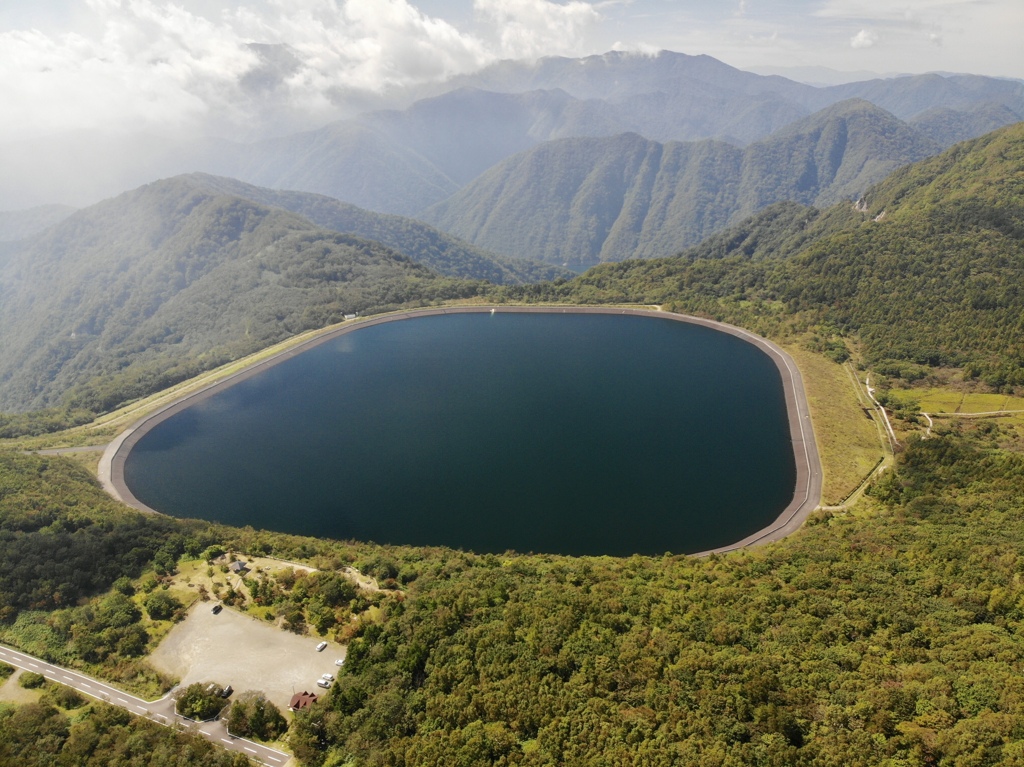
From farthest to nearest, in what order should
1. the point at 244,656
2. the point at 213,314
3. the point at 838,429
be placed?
the point at 213,314, the point at 838,429, the point at 244,656

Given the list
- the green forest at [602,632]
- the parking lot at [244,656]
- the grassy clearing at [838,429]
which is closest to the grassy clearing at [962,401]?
the green forest at [602,632]

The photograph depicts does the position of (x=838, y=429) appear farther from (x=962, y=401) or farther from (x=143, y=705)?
(x=143, y=705)

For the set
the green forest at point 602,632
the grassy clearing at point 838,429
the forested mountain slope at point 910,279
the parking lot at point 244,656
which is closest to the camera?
the green forest at point 602,632

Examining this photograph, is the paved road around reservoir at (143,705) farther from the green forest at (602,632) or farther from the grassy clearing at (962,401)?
the grassy clearing at (962,401)

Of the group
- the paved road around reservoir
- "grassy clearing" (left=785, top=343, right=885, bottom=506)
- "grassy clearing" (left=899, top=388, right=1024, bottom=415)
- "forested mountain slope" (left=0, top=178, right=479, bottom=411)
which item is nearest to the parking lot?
the paved road around reservoir

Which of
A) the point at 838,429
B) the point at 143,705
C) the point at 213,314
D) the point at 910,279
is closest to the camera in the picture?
the point at 143,705

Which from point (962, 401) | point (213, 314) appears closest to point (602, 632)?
point (962, 401)
